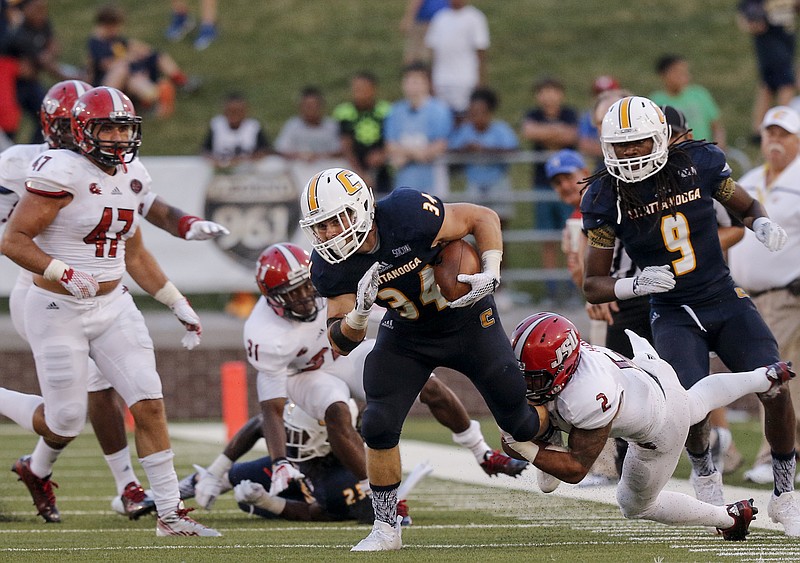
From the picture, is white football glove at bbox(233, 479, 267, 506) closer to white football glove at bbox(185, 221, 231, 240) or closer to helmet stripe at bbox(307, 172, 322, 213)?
white football glove at bbox(185, 221, 231, 240)

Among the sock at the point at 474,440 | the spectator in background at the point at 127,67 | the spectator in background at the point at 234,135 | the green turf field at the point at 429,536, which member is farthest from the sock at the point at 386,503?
the spectator in background at the point at 127,67

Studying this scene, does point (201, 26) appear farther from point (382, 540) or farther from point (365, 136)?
point (382, 540)

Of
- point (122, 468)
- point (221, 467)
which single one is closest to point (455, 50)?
point (221, 467)

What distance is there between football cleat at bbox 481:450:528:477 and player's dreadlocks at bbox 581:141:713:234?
4.36 ft

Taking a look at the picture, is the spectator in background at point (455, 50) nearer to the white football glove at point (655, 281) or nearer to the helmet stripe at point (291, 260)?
the helmet stripe at point (291, 260)

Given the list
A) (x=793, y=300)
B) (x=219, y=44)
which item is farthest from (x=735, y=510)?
(x=219, y=44)

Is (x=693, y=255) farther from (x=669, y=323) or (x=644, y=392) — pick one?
(x=644, y=392)

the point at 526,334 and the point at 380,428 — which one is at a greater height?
the point at 526,334

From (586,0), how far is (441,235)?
16.2m

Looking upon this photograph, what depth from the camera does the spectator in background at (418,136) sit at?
453 inches

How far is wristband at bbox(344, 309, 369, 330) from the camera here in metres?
5.32

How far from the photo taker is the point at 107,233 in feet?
20.6

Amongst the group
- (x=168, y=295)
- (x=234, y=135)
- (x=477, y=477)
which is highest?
(x=234, y=135)

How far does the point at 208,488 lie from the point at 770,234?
119 inches
